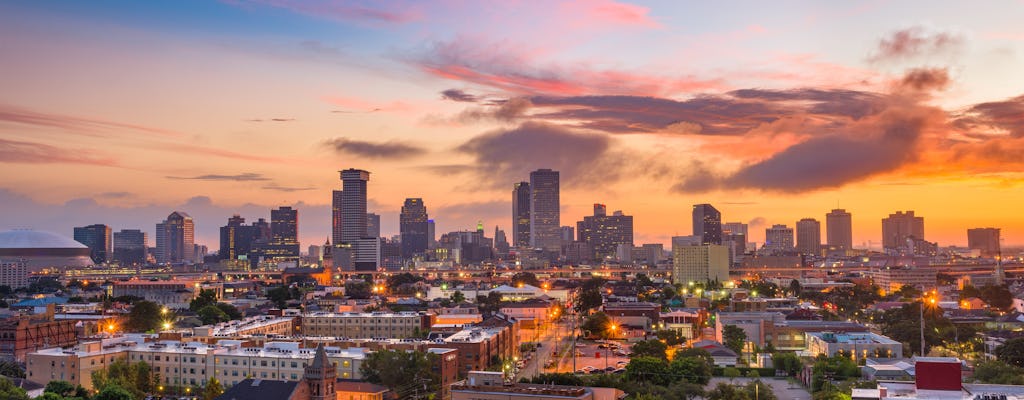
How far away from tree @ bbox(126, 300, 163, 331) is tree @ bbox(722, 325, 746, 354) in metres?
40.0

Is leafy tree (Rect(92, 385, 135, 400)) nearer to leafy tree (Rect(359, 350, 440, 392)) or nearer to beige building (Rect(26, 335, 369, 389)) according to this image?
beige building (Rect(26, 335, 369, 389))

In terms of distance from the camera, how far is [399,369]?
1681 inches

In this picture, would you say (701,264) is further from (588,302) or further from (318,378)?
(318,378)

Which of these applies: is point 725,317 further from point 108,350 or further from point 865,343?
point 108,350

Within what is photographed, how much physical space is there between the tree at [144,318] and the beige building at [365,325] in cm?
1084

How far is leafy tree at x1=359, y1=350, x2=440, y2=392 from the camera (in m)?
42.5

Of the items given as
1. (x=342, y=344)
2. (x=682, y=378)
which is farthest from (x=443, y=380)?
(x=682, y=378)

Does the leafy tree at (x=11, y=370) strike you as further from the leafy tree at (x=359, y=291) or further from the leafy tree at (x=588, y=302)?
the leafy tree at (x=359, y=291)

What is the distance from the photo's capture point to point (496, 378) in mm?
36625

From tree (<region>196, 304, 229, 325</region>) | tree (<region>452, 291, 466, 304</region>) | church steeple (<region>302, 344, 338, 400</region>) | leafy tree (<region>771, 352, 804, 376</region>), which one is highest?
church steeple (<region>302, 344, 338, 400</region>)

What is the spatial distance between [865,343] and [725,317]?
1450 centimetres

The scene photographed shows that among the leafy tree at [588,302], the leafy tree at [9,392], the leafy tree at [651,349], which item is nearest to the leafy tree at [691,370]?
the leafy tree at [651,349]

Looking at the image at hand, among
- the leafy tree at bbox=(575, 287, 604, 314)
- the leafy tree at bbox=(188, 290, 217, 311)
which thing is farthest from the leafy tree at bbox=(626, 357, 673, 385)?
the leafy tree at bbox=(188, 290, 217, 311)

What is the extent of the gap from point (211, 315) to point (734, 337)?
133 ft
